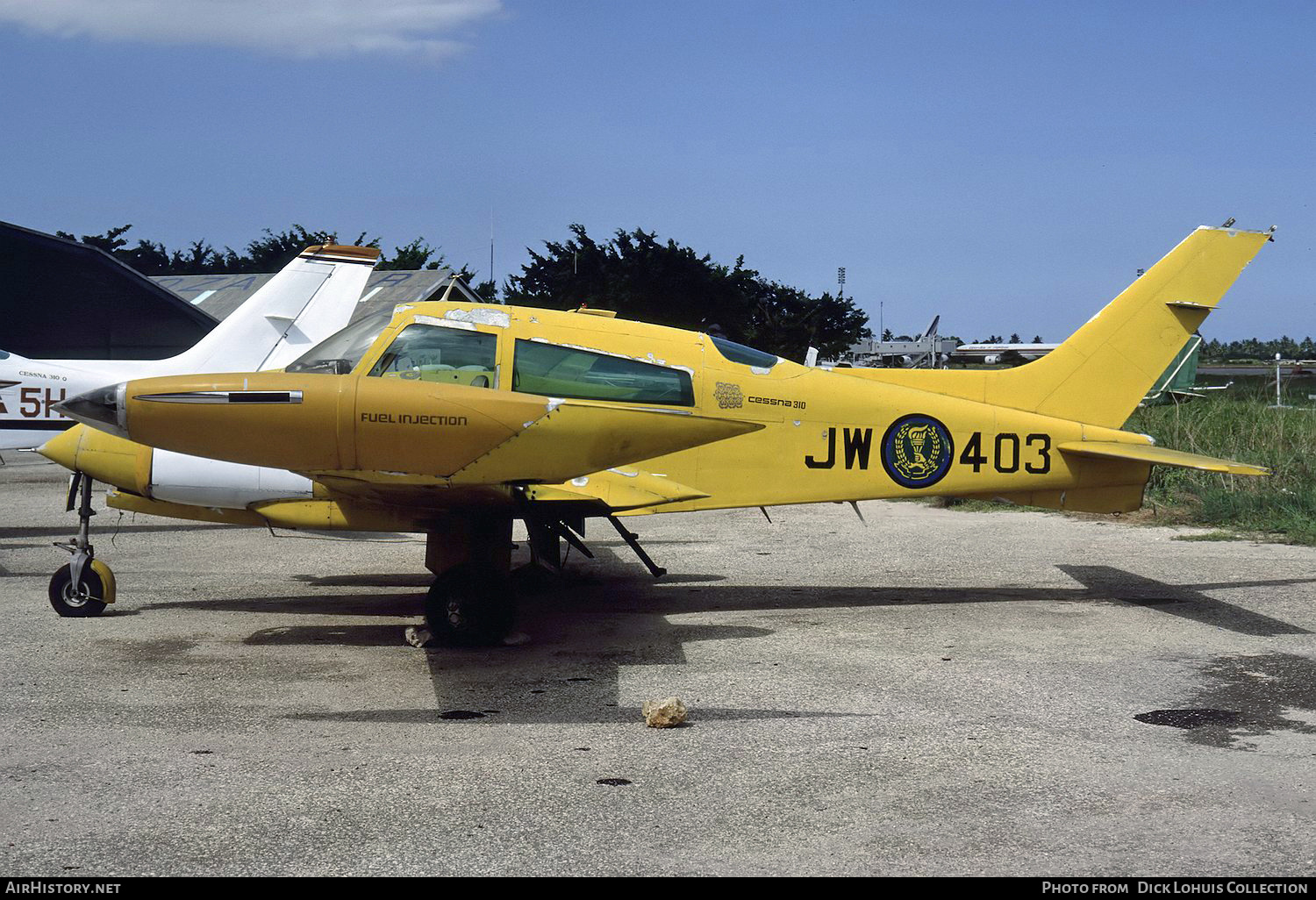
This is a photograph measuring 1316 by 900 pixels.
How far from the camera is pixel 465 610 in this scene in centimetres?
719

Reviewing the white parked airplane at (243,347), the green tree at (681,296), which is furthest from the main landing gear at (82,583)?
the green tree at (681,296)

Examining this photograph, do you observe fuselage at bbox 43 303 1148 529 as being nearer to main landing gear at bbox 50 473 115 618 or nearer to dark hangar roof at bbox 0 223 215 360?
main landing gear at bbox 50 473 115 618

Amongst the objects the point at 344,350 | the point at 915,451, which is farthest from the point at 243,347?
the point at 915,451

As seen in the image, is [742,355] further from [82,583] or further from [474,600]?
[82,583]

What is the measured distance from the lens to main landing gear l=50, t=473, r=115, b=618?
799 cm

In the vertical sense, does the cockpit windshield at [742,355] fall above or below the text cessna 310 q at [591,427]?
above

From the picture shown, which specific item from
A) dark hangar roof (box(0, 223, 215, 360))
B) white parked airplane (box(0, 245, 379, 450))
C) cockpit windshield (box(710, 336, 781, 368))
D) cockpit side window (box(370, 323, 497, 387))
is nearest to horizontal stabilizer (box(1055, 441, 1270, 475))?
cockpit windshield (box(710, 336, 781, 368))

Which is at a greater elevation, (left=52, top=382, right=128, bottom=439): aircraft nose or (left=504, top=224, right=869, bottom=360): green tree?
(left=504, top=224, right=869, bottom=360): green tree

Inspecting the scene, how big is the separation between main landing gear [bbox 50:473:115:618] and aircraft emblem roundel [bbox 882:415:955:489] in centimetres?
572

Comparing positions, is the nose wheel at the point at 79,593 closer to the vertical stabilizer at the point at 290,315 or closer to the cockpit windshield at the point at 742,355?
the vertical stabilizer at the point at 290,315

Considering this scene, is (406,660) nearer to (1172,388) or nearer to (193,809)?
(193,809)

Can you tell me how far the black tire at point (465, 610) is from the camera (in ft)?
23.6

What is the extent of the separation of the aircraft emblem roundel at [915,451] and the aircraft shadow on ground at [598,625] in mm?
1021

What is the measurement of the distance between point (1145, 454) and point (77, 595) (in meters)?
7.78
